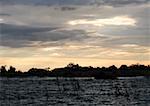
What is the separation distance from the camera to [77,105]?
85.3 meters

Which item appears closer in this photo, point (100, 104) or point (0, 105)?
point (0, 105)

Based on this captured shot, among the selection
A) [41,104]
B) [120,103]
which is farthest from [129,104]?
[41,104]

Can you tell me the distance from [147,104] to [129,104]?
2.95 metres

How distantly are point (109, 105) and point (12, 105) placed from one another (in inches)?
597

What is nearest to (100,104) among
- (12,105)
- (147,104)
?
(147,104)

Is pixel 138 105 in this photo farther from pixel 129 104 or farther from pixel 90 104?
pixel 90 104

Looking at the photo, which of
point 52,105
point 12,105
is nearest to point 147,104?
point 52,105

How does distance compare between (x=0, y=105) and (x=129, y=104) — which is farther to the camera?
(x=129, y=104)

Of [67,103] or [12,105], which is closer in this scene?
[12,105]

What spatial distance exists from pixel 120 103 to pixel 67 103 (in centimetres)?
857

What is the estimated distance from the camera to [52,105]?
85938mm

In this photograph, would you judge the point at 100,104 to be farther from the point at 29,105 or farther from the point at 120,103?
the point at 29,105

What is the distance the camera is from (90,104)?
287 ft

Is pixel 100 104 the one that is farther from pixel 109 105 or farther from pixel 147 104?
pixel 147 104
